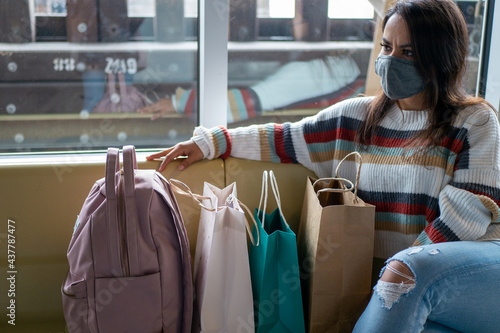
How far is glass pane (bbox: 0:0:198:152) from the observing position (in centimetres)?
202

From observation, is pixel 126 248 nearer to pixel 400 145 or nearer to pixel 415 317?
pixel 415 317

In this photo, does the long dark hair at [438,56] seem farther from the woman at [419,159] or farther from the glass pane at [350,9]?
the glass pane at [350,9]

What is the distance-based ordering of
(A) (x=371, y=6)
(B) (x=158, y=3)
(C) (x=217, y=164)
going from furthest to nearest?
1. (A) (x=371, y=6)
2. (B) (x=158, y=3)
3. (C) (x=217, y=164)

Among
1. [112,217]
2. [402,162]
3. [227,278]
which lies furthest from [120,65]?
[402,162]

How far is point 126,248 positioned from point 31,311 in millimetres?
539

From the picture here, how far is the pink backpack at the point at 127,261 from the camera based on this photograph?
1.38 meters

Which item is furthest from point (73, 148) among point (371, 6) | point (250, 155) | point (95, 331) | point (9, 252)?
point (371, 6)

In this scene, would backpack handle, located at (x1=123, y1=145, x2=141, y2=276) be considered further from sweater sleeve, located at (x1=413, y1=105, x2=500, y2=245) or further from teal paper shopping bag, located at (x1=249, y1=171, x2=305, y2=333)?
sweater sleeve, located at (x1=413, y1=105, x2=500, y2=245)

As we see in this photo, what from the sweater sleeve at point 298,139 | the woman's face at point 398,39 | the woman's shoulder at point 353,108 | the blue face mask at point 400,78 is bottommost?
the sweater sleeve at point 298,139

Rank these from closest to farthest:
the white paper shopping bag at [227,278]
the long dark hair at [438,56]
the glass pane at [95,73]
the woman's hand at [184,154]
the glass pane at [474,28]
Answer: the white paper shopping bag at [227,278], the long dark hair at [438,56], the woman's hand at [184,154], the glass pane at [95,73], the glass pane at [474,28]

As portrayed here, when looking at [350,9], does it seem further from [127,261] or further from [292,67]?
[127,261]

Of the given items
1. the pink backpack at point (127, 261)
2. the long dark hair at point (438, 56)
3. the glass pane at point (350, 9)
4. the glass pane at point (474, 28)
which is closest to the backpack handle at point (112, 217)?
the pink backpack at point (127, 261)

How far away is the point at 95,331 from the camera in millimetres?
1406

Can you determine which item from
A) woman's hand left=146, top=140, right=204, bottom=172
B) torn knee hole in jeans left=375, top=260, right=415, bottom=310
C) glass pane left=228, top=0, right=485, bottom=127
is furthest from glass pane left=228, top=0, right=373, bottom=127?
torn knee hole in jeans left=375, top=260, right=415, bottom=310
